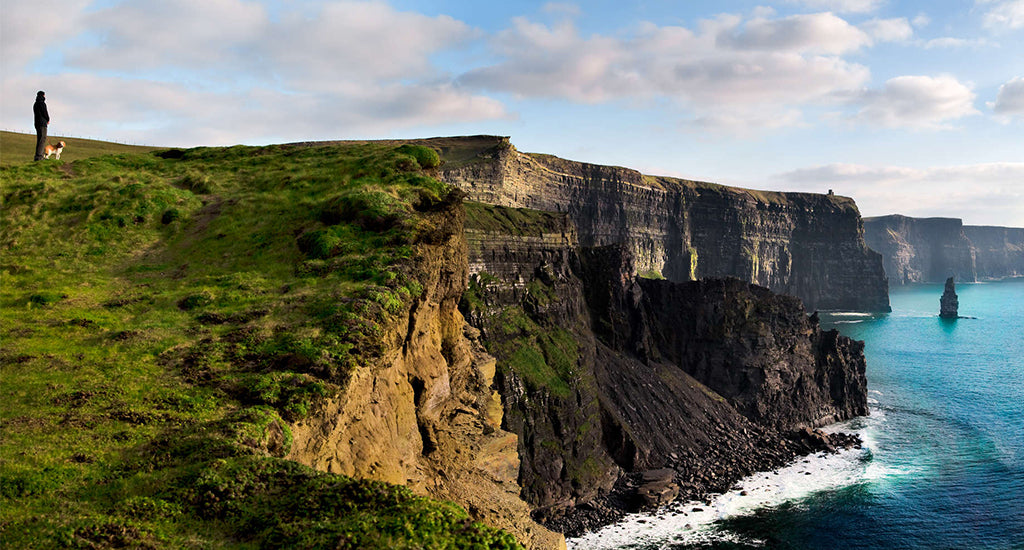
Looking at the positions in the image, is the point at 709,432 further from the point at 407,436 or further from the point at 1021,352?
the point at 1021,352

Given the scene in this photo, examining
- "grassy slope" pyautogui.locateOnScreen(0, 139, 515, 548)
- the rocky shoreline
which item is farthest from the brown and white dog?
the rocky shoreline

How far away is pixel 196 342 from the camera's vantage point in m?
22.8

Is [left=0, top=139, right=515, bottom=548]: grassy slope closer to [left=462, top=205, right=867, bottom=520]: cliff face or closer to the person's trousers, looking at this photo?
the person's trousers

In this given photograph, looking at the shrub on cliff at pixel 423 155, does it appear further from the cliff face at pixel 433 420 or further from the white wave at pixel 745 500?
the white wave at pixel 745 500

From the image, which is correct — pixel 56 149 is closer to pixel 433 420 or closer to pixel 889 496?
pixel 433 420

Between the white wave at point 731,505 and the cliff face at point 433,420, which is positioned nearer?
the cliff face at point 433,420

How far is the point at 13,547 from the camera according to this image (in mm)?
12281

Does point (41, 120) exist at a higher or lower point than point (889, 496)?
higher

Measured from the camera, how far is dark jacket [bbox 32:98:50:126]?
4162cm

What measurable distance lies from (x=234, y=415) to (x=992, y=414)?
131584mm

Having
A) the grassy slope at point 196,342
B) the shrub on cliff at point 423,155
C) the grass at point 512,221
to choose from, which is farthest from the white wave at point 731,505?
the grassy slope at point 196,342

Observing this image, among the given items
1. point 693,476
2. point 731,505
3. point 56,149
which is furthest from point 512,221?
point 56,149

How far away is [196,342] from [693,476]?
7273 centimetres

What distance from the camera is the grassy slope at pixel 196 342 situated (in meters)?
13.7
